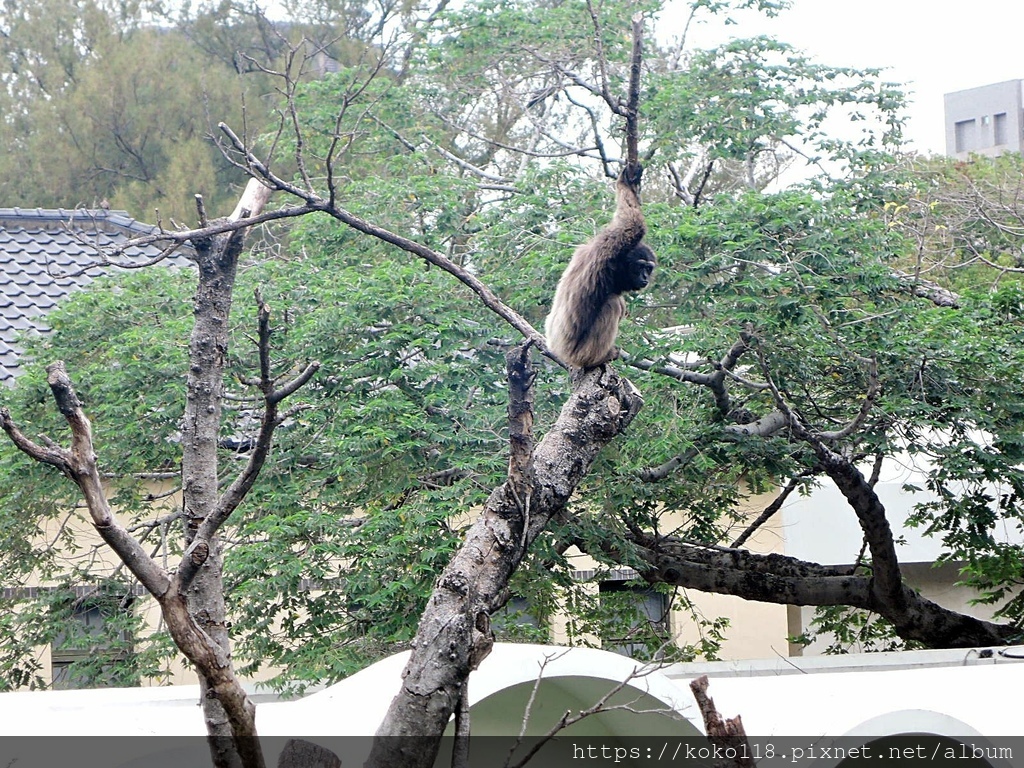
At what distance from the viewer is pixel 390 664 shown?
3346 millimetres

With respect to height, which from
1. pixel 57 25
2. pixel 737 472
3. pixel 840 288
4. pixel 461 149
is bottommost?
pixel 737 472


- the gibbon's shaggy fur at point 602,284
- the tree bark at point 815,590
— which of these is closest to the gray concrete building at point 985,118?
the tree bark at point 815,590

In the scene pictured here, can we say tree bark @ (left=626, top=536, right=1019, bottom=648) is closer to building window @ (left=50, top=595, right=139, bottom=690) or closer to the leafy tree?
the leafy tree

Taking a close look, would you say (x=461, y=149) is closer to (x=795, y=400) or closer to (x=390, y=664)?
(x=795, y=400)

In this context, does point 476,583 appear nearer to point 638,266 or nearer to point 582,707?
point 582,707

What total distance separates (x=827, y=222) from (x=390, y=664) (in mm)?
4191

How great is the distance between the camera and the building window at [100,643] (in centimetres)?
652

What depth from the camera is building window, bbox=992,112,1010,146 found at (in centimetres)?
2661

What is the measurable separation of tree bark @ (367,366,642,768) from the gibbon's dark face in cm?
101

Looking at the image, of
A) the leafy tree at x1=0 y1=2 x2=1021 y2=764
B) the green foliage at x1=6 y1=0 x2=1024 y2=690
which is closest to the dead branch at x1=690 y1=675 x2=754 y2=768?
the leafy tree at x1=0 y1=2 x2=1021 y2=764

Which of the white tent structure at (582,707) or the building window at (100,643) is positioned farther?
the building window at (100,643)

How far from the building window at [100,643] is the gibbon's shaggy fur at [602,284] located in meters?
3.51

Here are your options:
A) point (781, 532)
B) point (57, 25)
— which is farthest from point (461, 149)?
point (57, 25)

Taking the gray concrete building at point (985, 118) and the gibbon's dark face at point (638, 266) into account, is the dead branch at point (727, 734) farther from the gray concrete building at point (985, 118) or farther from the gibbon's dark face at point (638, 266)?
the gray concrete building at point (985, 118)
